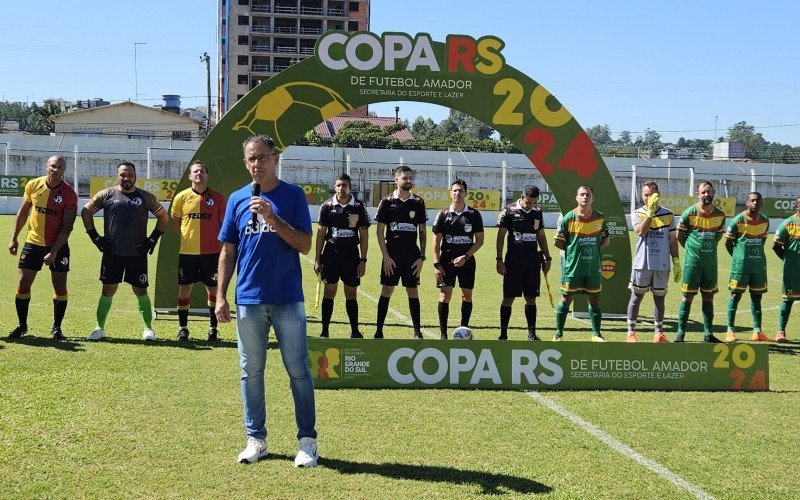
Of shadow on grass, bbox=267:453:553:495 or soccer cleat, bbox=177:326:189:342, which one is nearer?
A: shadow on grass, bbox=267:453:553:495

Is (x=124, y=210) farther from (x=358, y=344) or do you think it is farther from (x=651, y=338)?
(x=651, y=338)

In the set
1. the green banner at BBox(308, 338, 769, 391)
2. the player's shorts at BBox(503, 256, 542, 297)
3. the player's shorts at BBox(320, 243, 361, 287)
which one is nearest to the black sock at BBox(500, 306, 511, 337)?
the player's shorts at BBox(503, 256, 542, 297)

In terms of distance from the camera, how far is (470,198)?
3656 centimetres

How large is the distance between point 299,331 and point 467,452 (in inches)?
61.9

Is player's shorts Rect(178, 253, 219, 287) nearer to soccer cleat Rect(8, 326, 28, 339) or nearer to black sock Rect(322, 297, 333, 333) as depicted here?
black sock Rect(322, 297, 333, 333)

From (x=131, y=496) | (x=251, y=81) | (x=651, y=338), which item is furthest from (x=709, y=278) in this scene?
(x=251, y=81)

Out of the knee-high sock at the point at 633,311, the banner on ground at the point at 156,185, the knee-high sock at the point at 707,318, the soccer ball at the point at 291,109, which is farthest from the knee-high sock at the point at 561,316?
the banner on ground at the point at 156,185

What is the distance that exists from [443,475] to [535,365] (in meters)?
2.60

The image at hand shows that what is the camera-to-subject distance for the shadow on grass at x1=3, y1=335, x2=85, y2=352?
9070mm

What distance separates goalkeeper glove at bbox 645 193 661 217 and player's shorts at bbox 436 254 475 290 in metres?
2.43

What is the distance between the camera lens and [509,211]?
10.3 metres

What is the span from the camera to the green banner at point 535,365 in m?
7.57

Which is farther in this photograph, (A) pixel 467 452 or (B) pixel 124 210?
(B) pixel 124 210

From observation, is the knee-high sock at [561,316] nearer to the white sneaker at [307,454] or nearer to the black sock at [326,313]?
the black sock at [326,313]
